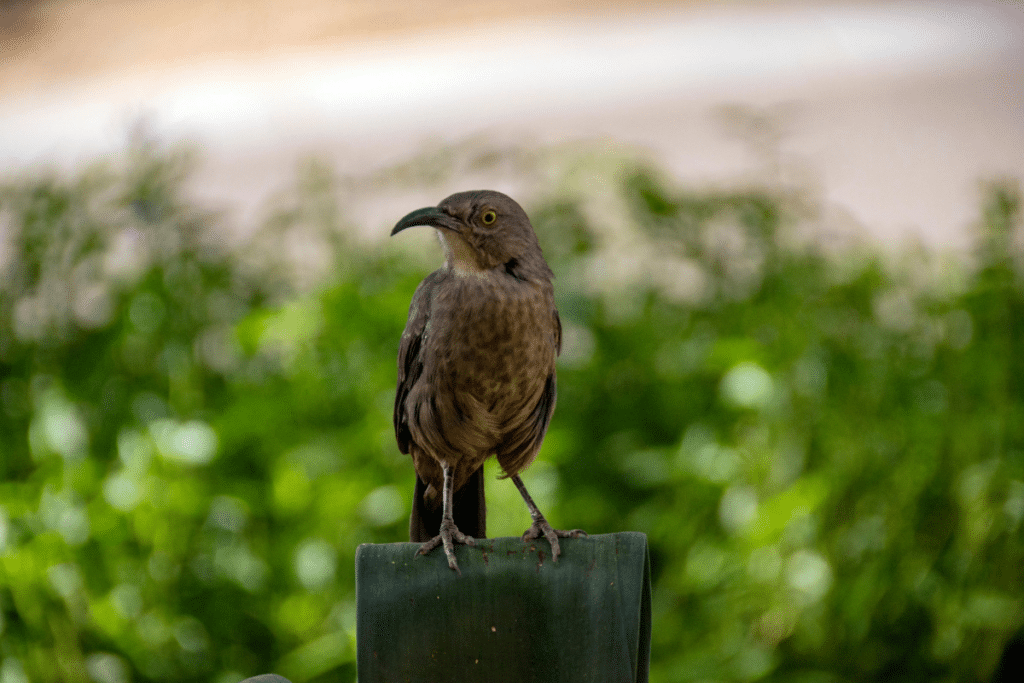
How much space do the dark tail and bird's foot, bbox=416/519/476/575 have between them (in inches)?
7.6

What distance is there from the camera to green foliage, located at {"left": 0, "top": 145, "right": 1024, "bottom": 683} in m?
1.92

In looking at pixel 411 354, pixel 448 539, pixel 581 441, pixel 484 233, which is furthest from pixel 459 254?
pixel 581 441

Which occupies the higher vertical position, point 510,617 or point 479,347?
point 479,347

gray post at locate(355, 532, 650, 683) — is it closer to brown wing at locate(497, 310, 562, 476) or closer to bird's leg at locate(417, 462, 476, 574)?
bird's leg at locate(417, 462, 476, 574)

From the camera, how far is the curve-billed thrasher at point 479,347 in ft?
3.77

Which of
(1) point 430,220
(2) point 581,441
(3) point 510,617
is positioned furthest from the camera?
(2) point 581,441

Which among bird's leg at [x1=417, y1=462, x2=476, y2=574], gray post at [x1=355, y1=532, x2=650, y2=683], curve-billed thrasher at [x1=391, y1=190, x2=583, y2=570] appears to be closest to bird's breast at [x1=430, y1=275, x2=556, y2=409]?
curve-billed thrasher at [x1=391, y1=190, x2=583, y2=570]

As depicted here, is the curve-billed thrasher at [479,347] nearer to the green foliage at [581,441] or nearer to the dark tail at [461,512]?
the dark tail at [461,512]

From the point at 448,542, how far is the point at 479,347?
0.86 feet

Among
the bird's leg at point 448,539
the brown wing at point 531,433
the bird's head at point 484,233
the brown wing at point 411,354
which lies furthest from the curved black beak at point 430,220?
the bird's leg at point 448,539

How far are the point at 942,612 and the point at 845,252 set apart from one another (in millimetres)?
916

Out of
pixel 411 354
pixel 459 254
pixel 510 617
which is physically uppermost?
pixel 459 254

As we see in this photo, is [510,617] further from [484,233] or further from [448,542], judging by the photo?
[484,233]

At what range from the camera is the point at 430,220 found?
1.10m
